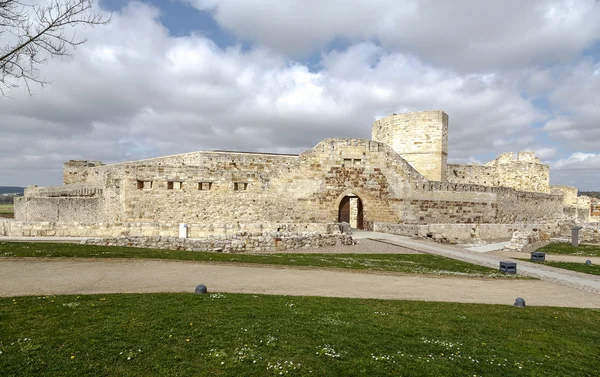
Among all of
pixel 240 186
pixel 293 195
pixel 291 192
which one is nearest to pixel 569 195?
pixel 293 195

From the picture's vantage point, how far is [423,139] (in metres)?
30.3

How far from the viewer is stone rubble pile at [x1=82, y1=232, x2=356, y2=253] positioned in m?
15.6

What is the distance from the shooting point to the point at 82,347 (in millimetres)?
4898

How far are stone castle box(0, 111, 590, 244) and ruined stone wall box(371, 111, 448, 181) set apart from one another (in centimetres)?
8

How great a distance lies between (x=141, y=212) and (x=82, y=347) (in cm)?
1610

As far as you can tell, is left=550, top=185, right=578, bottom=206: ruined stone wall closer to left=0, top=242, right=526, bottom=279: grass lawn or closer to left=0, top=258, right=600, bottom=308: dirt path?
left=0, top=242, right=526, bottom=279: grass lawn

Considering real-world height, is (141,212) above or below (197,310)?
above

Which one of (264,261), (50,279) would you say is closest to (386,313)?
(264,261)

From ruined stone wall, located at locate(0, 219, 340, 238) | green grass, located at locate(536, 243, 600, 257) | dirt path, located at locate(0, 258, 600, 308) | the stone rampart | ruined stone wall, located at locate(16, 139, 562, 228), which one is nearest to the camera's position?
dirt path, located at locate(0, 258, 600, 308)

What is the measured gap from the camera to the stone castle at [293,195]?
1995 cm

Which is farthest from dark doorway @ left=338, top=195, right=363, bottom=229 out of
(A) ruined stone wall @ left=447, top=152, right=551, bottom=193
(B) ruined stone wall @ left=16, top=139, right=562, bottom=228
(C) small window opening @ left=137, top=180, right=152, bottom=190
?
(C) small window opening @ left=137, top=180, right=152, bottom=190

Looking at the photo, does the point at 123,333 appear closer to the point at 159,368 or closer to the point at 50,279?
the point at 159,368

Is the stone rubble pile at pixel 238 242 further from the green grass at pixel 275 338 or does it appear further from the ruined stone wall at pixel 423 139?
the ruined stone wall at pixel 423 139

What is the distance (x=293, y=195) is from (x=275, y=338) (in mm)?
17719
